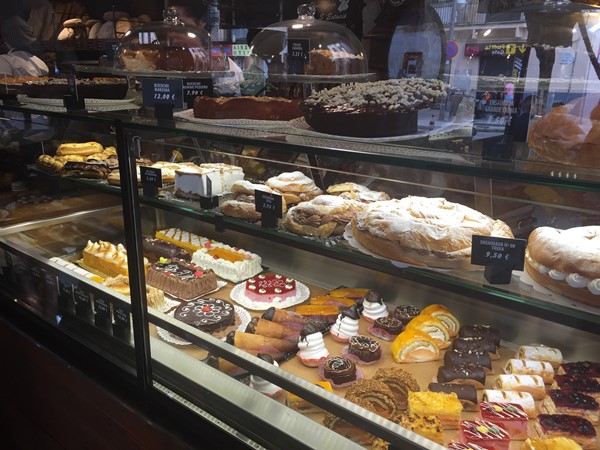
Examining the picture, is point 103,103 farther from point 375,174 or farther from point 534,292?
point 534,292

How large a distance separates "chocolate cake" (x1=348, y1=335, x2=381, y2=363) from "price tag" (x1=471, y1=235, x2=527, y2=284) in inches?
31.4

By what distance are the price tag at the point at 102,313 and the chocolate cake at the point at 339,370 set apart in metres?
0.99

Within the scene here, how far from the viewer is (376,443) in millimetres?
1663

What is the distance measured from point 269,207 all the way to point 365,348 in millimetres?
715

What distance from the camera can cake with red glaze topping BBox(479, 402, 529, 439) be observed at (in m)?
1.64

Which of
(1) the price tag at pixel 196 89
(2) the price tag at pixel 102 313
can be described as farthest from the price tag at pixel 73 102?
(2) the price tag at pixel 102 313

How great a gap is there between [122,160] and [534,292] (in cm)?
139

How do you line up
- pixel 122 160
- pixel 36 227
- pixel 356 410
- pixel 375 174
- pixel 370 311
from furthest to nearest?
pixel 36 227 < pixel 370 311 < pixel 375 174 < pixel 122 160 < pixel 356 410

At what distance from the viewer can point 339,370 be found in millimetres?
1950

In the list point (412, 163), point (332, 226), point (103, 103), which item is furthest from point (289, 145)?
point (103, 103)

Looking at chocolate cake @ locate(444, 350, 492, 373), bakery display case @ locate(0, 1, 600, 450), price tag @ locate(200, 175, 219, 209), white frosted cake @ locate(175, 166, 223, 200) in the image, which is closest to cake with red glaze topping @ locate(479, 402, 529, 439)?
bakery display case @ locate(0, 1, 600, 450)

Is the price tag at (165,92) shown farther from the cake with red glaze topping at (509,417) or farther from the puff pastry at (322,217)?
the cake with red glaze topping at (509,417)

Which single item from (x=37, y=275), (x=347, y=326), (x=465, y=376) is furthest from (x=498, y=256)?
(x=37, y=275)

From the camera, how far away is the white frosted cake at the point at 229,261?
111 inches
